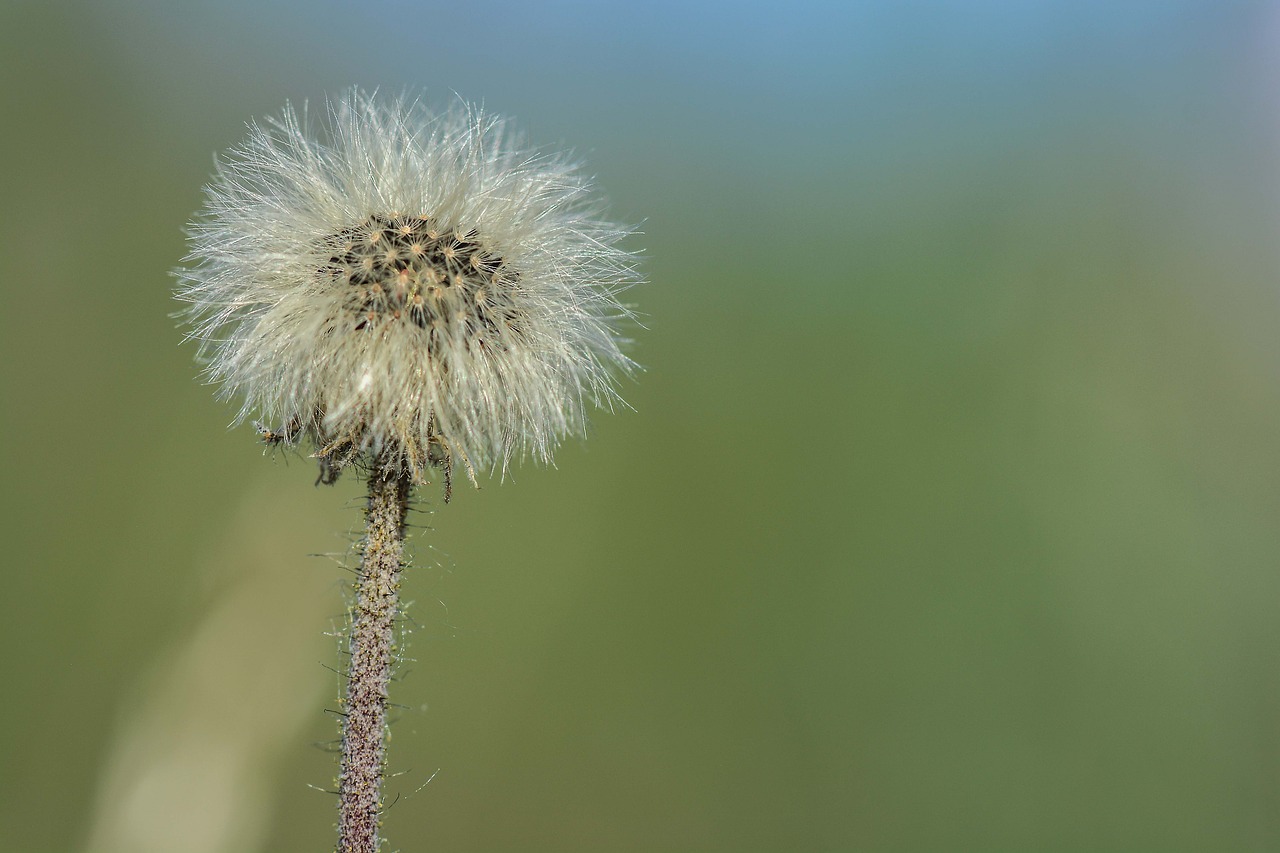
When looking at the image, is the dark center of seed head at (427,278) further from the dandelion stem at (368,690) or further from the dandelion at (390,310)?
the dandelion stem at (368,690)

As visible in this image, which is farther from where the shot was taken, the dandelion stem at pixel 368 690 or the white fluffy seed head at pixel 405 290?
the white fluffy seed head at pixel 405 290

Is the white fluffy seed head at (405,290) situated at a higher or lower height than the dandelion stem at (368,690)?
higher

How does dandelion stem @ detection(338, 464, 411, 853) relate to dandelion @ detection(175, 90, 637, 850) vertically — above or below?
below

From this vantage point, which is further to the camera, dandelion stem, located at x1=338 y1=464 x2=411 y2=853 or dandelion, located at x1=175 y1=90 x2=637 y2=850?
dandelion, located at x1=175 y1=90 x2=637 y2=850

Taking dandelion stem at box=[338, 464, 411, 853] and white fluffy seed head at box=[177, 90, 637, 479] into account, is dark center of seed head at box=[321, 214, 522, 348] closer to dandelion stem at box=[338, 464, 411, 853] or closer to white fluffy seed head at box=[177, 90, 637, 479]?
white fluffy seed head at box=[177, 90, 637, 479]

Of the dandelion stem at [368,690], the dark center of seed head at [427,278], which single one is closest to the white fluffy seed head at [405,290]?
the dark center of seed head at [427,278]

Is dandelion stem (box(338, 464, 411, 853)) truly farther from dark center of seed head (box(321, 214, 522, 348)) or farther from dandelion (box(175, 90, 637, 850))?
dark center of seed head (box(321, 214, 522, 348))

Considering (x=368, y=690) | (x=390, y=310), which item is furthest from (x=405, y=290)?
(x=368, y=690)

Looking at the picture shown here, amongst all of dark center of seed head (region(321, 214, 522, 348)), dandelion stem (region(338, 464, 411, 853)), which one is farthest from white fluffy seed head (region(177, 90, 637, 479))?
dandelion stem (region(338, 464, 411, 853))

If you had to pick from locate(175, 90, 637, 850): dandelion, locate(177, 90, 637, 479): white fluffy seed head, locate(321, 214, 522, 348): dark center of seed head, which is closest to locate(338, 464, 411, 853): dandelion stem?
locate(175, 90, 637, 850): dandelion
